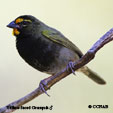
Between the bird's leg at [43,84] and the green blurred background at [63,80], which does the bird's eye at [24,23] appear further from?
the bird's leg at [43,84]

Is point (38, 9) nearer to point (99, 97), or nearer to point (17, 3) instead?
point (17, 3)

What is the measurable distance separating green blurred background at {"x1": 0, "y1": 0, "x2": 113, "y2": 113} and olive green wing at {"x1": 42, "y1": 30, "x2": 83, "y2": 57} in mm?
32

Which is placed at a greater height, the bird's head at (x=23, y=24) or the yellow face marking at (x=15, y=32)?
the bird's head at (x=23, y=24)

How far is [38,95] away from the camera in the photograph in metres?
1.39

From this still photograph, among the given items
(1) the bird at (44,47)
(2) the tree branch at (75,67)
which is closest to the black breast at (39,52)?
(1) the bird at (44,47)

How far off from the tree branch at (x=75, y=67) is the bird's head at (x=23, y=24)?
1.01ft

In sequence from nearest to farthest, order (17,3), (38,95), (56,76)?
(56,76), (38,95), (17,3)

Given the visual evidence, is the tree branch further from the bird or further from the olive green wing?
the olive green wing

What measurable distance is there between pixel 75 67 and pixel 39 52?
23cm

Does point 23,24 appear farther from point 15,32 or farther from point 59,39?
point 59,39

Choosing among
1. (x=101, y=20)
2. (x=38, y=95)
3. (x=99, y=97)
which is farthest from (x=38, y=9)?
(x=99, y=97)

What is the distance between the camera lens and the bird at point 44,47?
141 centimetres

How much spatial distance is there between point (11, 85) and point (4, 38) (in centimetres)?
25

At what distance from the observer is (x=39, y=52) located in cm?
141
